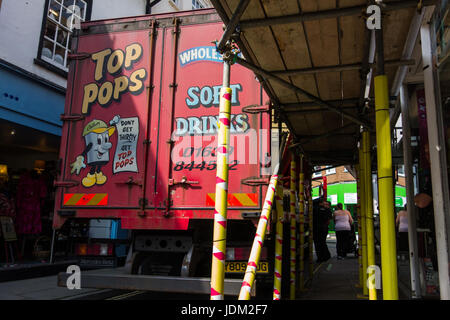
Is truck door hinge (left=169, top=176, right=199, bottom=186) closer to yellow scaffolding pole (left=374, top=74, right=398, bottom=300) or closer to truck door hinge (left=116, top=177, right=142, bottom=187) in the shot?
truck door hinge (left=116, top=177, right=142, bottom=187)

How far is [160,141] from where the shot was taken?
4941mm

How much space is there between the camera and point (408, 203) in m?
4.90

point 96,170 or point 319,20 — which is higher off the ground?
point 319,20

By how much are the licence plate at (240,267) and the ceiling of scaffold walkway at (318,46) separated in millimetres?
2032

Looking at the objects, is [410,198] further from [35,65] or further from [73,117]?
[35,65]

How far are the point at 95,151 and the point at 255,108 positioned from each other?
223 centimetres

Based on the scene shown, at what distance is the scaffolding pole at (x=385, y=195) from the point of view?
8.20ft

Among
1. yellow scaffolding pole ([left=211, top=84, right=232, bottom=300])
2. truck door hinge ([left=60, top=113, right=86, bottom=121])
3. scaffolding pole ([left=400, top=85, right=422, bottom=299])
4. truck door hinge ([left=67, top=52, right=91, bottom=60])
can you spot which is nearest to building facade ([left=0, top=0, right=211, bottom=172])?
truck door hinge ([left=67, top=52, right=91, bottom=60])

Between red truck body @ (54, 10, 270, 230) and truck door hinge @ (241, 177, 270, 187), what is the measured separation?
0.03 metres

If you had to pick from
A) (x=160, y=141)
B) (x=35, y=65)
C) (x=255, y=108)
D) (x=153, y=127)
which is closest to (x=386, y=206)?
(x=255, y=108)

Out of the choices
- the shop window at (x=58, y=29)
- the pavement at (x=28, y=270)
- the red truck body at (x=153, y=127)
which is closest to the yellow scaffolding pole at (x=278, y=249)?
the red truck body at (x=153, y=127)
